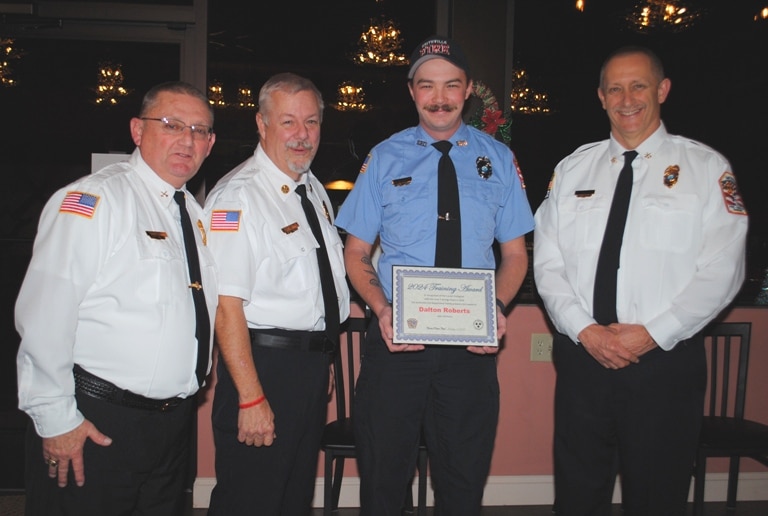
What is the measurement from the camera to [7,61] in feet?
11.4

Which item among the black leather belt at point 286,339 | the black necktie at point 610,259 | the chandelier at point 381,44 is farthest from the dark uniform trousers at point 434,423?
the chandelier at point 381,44

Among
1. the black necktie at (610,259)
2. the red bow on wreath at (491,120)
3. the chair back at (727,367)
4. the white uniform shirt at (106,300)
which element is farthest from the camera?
the chair back at (727,367)

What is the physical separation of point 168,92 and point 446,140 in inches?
38.6

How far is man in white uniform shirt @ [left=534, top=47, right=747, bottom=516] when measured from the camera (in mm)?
2248

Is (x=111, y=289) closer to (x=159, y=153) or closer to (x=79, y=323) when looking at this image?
(x=79, y=323)

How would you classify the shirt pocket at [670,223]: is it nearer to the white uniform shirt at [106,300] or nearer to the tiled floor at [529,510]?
the white uniform shirt at [106,300]

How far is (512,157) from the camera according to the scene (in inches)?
96.7

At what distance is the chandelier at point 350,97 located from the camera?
7.52 metres

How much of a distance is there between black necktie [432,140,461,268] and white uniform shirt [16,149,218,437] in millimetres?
868

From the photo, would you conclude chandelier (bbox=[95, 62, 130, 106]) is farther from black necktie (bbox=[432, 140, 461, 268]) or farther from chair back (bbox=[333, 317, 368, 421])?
black necktie (bbox=[432, 140, 461, 268])

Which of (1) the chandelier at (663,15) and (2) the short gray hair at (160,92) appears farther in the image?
(1) the chandelier at (663,15)

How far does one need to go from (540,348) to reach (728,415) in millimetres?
1132

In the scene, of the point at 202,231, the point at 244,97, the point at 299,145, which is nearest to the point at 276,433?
the point at 202,231

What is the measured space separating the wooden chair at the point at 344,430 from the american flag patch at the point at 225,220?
0.84m
